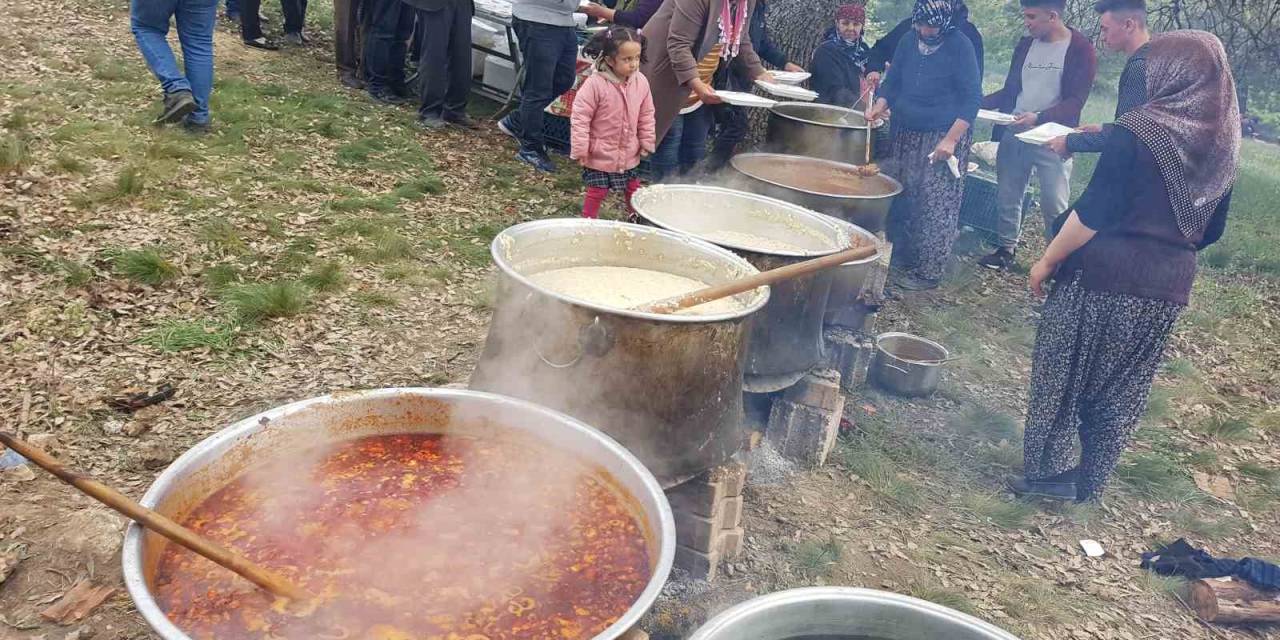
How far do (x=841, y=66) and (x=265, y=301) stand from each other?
658 cm

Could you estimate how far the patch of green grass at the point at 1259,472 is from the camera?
19.1 feet

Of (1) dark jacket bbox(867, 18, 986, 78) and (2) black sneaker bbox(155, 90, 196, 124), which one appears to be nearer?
(2) black sneaker bbox(155, 90, 196, 124)

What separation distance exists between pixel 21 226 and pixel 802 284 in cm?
543

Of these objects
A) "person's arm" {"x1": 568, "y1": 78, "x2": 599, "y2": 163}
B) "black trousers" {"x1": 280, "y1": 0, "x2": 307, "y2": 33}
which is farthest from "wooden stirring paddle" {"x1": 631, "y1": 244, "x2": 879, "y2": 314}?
"black trousers" {"x1": 280, "y1": 0, "x2": 307, "y2": 33}

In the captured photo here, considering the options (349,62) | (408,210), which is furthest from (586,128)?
(349,62)

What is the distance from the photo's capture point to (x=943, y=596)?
403cm

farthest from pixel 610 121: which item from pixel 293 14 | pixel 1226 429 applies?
pixel 293 14

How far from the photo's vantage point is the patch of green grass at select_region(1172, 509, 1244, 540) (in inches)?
200

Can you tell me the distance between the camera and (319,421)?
8.94 ft

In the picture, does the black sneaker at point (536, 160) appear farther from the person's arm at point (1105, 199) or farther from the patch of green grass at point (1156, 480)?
the patch of green grass at point (1156, 480)

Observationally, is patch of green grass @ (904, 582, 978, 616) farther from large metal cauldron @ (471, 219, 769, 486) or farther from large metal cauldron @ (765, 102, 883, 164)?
large metal cauldron @ (765, 102, 883, 164)

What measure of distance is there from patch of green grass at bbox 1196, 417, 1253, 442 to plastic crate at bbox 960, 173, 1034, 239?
349cm

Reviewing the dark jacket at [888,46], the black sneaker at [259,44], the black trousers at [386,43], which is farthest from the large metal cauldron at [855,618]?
the black sneaker at [259,44]

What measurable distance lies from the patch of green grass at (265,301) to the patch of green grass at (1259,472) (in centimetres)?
705
